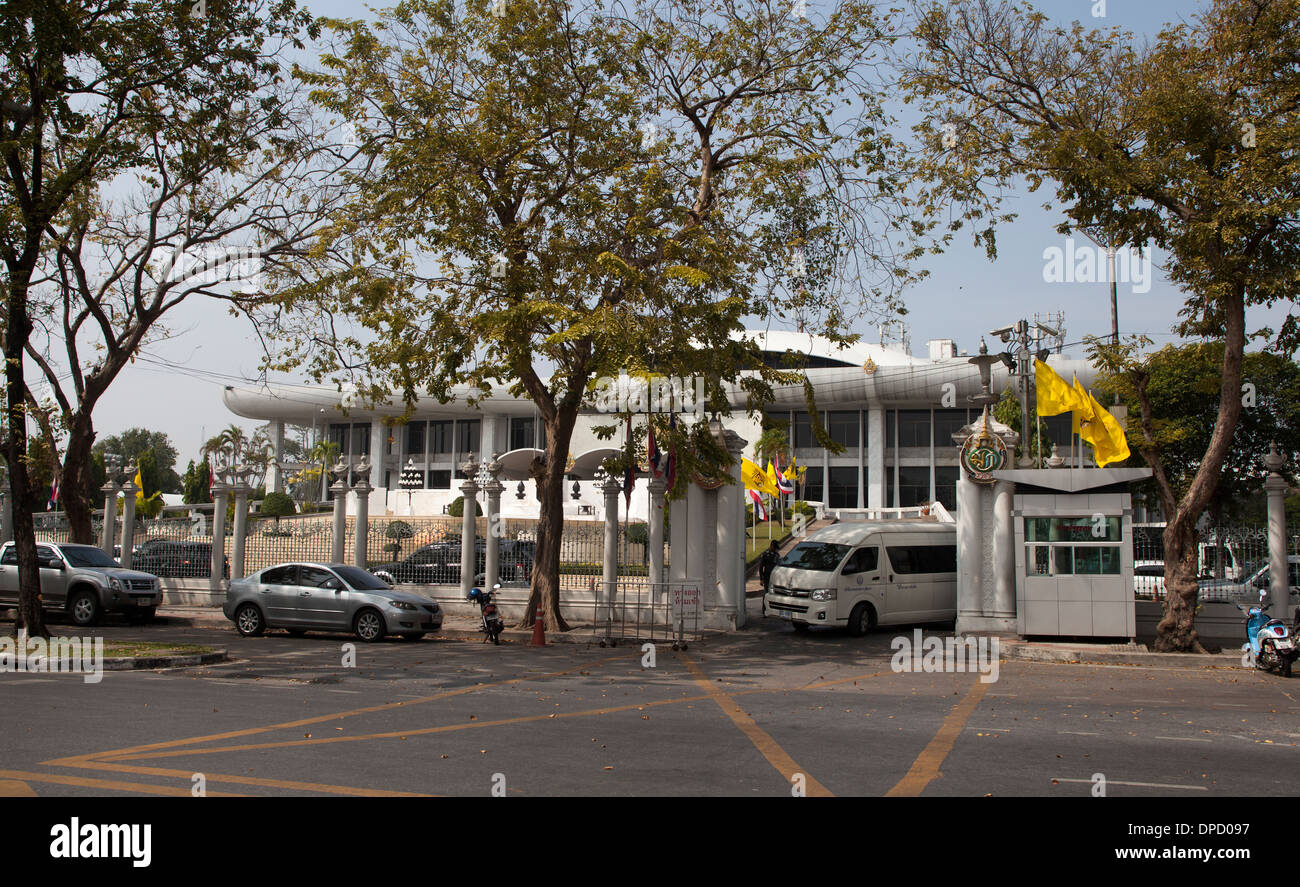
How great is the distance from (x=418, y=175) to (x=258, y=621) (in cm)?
Answer: 879

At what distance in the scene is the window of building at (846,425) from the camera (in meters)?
67.5

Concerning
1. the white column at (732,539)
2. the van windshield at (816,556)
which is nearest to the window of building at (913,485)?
the van windshield at (816,556)

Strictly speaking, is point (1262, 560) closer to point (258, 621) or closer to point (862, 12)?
point (862, 12)

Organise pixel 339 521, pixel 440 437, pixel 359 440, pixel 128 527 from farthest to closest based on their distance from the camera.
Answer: pixel 359 440 < pixel 440 437 < pixel 128 527 < pixel 339 521

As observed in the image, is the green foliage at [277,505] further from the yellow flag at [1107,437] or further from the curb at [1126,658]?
the curb at [1126,658]

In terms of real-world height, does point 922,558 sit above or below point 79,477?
below

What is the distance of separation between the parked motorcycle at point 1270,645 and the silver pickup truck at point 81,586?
19.8 metres

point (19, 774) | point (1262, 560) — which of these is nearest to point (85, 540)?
point (19, 774)

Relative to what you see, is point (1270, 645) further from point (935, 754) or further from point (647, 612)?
point (647, 612)

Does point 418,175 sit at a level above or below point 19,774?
above

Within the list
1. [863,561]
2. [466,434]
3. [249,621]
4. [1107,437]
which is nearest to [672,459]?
[863,561]

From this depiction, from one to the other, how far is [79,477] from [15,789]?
1689 cm

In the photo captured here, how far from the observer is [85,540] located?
852 inches

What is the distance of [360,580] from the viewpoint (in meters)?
18.2
